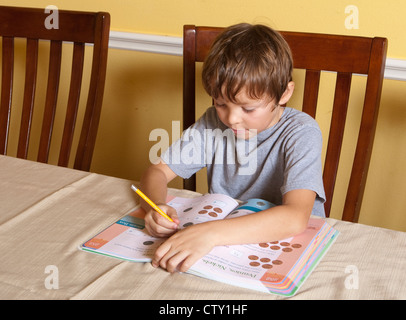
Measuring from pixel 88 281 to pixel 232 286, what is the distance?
0.67ft

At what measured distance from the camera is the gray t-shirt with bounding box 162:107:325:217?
117 centimetres

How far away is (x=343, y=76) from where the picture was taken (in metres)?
1.24

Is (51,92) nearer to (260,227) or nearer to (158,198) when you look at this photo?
(158,198)

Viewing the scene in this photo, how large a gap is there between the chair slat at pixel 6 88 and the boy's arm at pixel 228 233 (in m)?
0.78

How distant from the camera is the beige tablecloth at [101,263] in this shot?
780 millimetres

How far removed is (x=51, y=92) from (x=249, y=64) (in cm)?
57

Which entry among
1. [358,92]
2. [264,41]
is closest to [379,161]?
[358,92]

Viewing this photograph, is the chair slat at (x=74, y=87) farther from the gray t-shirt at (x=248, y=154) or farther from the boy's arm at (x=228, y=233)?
the boy's arm at (x=228, y=233)

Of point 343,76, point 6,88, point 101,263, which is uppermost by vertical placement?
point 343,76

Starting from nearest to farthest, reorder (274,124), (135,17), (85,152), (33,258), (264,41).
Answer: (33,258) → (264,41) → (274,124) → (85,152) → (135,17)

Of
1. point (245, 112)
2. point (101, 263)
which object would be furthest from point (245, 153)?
point (101, 263)

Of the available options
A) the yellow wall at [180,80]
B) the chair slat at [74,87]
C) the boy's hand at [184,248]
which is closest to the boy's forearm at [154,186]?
the boy's hand at [184,248]

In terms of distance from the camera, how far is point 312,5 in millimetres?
1669
